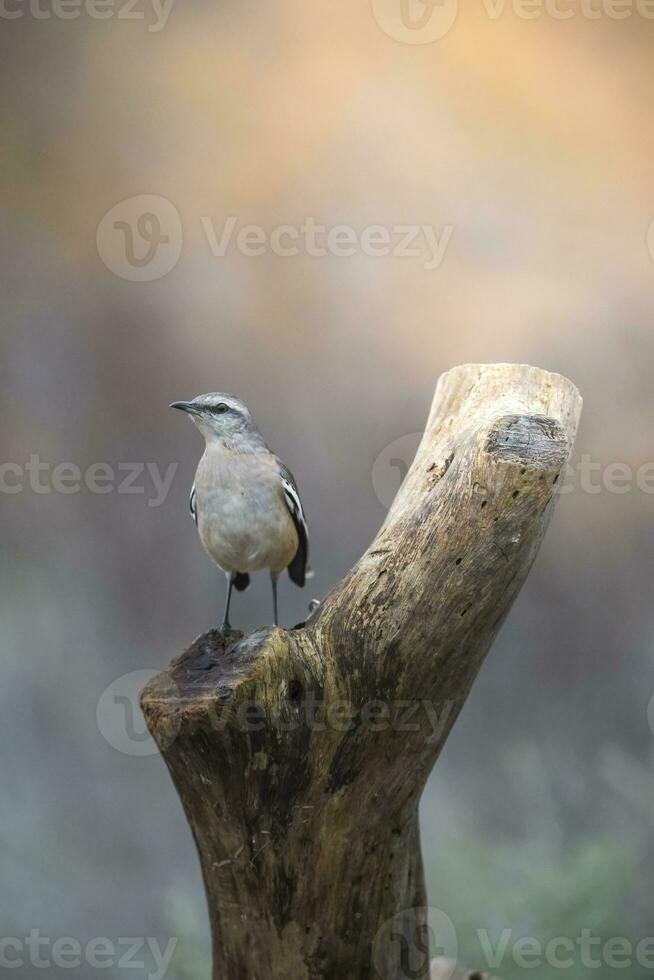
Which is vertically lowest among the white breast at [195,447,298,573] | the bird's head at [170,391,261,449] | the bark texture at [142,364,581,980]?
the bark texture at [142,364,581,980]

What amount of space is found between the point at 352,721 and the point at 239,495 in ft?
2.85

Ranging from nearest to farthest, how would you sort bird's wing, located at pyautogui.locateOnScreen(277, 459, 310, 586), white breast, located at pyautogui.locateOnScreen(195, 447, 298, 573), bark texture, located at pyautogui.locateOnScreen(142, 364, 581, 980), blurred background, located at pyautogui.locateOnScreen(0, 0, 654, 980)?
bark texture, located at pyautogui.locateOnScreen(142, 364, 581, 980) → white breast, located at pyautogui.locateOnScreen(195, 447, 298, 573) → bird's wing, located at pyautogui.locateOnScreen(277, 459, 310, 586) → blurred background, located at pyautogui.locateOnScreen(0, 0, 654, 980)

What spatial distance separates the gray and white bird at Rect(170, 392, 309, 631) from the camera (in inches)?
106

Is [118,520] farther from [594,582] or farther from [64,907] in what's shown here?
[594,582]

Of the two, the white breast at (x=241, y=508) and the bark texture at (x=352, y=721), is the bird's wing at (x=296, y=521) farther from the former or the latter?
the bark texture at (x=352, y=721)

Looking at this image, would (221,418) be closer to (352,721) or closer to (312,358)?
(352,721)

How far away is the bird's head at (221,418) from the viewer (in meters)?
2.77

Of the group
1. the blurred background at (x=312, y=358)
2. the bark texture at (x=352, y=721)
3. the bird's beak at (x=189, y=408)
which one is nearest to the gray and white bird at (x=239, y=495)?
the bird's beak at (x=189, y=408)

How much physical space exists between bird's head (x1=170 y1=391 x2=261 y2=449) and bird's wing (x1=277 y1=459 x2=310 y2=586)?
0.53 ft

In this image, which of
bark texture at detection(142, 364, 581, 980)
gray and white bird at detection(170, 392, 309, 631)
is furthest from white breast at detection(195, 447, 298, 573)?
bark texture at detection(142, 364, 581, 980)

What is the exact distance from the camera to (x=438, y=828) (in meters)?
3.75

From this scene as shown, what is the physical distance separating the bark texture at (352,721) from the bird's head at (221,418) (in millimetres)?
674

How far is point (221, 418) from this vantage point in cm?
278

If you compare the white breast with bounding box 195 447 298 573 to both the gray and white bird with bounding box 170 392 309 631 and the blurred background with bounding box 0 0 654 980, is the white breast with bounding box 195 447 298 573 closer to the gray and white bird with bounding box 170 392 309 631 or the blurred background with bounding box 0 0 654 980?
the gray and white bird with bounding box 170 392 309 631
